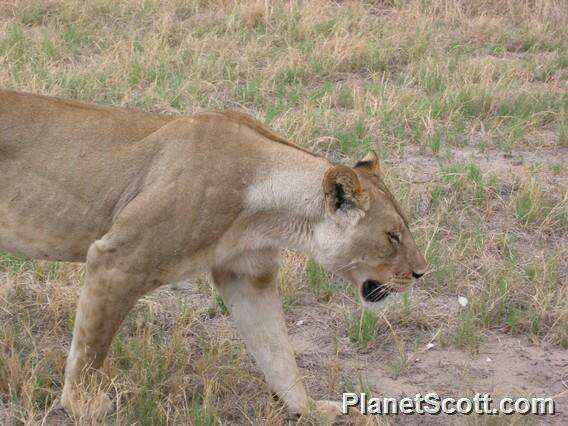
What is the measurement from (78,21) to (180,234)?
15.9 ft

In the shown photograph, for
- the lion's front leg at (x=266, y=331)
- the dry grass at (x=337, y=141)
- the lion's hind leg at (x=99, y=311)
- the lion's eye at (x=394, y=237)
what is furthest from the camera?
Answer: the dry grass at (x=337, y=141)

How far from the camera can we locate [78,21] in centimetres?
806

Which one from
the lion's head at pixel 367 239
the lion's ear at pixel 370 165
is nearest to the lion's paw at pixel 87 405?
the lion's head at pixel 367 239

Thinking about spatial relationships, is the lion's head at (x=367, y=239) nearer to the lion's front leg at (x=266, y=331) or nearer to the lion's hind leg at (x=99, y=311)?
the lion's front leg at (x=266, y=331)

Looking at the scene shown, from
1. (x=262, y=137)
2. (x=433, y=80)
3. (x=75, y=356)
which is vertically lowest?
(x=433, y=80)

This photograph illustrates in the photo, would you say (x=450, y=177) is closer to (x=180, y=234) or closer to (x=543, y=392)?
(x=543, y=392)

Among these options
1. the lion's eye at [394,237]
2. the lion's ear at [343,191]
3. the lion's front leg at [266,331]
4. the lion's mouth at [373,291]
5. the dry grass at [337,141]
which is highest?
Result: the lion's ear at [343,191]

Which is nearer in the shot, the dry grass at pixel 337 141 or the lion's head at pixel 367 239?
the lion's head at pixel 367 239

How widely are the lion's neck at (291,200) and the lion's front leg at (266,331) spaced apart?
231mm

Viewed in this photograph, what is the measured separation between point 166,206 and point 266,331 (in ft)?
2.43

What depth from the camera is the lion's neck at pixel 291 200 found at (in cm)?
382

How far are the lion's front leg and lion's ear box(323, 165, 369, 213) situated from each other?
0.44 meters

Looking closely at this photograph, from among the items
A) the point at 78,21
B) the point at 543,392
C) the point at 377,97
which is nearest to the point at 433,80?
the point at 377,97

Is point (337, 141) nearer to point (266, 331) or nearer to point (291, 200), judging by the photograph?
point (266, 331)
